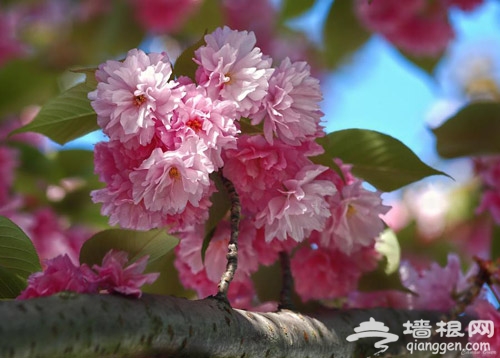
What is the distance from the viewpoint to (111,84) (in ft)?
3.08

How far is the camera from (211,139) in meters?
0.93

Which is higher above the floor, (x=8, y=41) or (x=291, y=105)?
(x=8, y=41)

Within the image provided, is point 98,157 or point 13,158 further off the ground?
point 13,158

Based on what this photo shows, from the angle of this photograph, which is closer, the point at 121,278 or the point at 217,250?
the point at 121,278

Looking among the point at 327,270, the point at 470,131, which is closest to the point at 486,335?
the point at 327,270

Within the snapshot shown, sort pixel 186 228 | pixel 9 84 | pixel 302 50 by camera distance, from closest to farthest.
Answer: pixel 186 228
pixel 9 84
pixel 302 50

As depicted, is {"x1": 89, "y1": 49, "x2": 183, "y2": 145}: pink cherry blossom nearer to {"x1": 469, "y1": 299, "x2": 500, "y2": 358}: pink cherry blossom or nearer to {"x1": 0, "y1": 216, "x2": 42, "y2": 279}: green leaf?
{"x1": 0, "y1": 216, "x2": 42, "y2": 279}: green leaf

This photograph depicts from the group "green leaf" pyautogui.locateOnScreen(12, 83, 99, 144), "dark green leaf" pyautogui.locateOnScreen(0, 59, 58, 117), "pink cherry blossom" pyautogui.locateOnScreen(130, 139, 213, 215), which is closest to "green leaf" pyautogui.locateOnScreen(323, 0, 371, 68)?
"dark green leaf" pyautogui.locateOnScreen(0, 59, 58, 117)

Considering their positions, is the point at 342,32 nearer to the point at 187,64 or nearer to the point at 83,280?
the point at 187,64

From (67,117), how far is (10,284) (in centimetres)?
26

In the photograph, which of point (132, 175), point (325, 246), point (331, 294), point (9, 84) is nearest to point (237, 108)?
point (132, 175)

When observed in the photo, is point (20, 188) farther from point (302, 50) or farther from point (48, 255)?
point (302, 50)

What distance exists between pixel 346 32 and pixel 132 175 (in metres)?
1.50

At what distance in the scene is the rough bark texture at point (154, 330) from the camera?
0.71m
